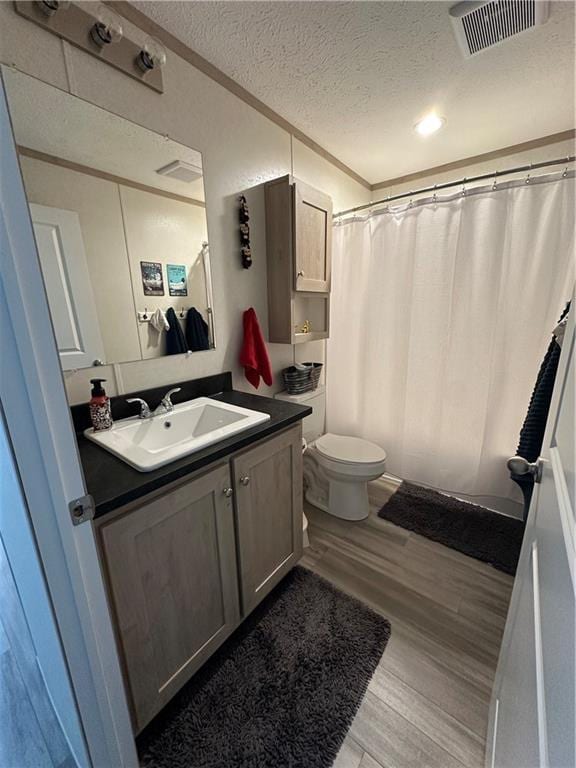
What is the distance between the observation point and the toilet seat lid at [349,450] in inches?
72.2

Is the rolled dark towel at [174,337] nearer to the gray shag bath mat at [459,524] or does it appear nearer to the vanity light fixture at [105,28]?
the vanity light fixture at [105,28]

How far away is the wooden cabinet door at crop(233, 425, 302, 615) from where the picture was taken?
3.79 ft

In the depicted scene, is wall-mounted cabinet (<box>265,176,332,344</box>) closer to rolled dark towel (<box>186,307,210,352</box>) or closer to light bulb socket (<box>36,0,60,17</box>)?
rolled dark towel (<box>186,307,210,352</box>)

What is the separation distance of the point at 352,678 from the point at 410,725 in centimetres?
21

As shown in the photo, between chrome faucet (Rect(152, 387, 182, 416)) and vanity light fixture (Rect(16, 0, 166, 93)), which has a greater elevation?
vanity light fixture (Rect(16, 0, 166, 93))

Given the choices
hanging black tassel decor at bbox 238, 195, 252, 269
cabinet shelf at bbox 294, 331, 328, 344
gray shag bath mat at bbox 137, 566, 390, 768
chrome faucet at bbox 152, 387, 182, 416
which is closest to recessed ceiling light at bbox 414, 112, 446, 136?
hanging black tassel decor at bbox 238, 195, 252, 269

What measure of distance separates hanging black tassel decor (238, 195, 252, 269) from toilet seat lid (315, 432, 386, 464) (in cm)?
117

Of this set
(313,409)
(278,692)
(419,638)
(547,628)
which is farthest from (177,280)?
(419,638)

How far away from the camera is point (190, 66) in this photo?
1299mm

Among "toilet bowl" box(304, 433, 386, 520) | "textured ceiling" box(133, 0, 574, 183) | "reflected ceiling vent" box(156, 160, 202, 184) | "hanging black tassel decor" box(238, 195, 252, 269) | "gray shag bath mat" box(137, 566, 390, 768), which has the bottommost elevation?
"gray shag bath mat" box(137, 566, 390, 768)

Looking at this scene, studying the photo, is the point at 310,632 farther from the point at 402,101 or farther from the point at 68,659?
the point at 402,101

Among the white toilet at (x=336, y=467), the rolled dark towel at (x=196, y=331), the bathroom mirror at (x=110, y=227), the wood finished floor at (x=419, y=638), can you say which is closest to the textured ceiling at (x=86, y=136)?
the bathroom mirror at (x=110, y=227)

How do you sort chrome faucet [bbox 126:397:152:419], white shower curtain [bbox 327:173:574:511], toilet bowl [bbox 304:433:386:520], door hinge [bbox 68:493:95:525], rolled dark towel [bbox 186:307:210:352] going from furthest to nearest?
toilet bowl [bbox 304:433:386:520] → white shower curtain [bbox 327:173:574:511] → rolled dark towel [bbox 186:307:210:352] → chrome faucet [bbox 126:397:152:419] → door hinge [bbox 68:493:95:525]

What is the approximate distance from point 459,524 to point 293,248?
1.92m
